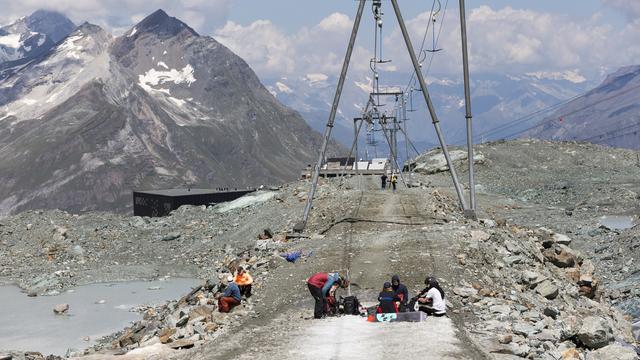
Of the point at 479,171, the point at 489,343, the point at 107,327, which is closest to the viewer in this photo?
the point at 489,343

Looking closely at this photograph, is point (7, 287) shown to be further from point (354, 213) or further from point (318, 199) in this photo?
point (354, 213)

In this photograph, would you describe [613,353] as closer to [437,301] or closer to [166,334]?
[437,301]

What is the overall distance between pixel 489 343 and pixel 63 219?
5589 centimetres

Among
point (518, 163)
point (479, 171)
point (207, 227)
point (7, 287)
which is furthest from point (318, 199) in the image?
point (518, 163)

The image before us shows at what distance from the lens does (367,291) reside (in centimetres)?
2450

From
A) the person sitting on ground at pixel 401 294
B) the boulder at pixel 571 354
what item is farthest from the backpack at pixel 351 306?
the boulder at pixel 571 354

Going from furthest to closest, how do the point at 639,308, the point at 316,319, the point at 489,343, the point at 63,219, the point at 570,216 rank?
Answer: the point at 63,219
the point at 570,216
the point at 639,308
the point at 316,319
the point at 489,343

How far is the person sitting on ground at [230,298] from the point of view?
76.3 ft

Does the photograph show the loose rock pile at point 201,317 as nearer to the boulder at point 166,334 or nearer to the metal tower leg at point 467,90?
the boulder at point 166,334

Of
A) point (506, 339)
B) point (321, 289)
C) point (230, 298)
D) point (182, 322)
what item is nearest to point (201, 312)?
point (182, 322)

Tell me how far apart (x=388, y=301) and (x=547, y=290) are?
9.33 m

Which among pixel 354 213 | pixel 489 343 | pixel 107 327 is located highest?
pixel 354 213

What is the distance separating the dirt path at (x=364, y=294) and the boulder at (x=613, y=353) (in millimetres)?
3224

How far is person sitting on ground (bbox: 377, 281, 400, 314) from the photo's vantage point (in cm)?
2069
